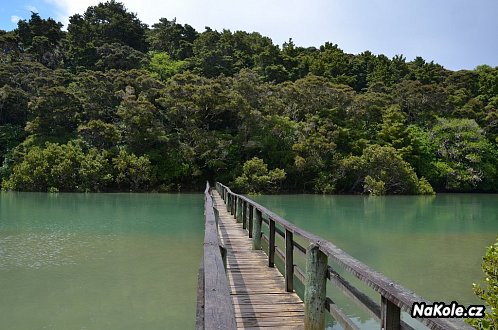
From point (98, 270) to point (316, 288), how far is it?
6.58 meters

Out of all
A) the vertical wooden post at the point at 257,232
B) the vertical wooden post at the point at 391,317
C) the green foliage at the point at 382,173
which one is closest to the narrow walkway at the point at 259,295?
the vertical wooden post at the point at 257,232

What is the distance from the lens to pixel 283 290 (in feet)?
16.6

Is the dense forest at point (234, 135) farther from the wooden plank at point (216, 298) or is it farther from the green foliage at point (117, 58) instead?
the wooden plank at point (216, 298)

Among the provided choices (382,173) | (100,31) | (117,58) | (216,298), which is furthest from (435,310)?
(100,31)

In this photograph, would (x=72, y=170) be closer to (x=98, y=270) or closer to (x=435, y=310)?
(x=98, y=270)

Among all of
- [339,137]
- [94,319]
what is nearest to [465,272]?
[94,319]

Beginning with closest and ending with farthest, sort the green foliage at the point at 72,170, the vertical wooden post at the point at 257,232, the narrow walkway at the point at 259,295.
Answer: the narrow walkway at the point at 259,295 < the vertical wooden post at the point at 257,232 < the green foliage at the point at 72,170

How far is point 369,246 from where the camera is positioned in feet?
40.3

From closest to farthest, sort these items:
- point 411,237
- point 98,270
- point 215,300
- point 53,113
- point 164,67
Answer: point 215,300 < point 98,270 < point 411,237 < point 53,113 < point 164,67

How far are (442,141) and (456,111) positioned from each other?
413 cm

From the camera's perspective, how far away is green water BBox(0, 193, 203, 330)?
6359 millimetres

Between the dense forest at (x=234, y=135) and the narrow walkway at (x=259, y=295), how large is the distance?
75.8 ft

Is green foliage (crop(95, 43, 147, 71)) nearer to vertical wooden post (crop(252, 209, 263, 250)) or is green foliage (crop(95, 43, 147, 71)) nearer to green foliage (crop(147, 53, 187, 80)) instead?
green foliage (crop(147, 53, 187, 80))

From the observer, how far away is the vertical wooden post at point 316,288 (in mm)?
3684
